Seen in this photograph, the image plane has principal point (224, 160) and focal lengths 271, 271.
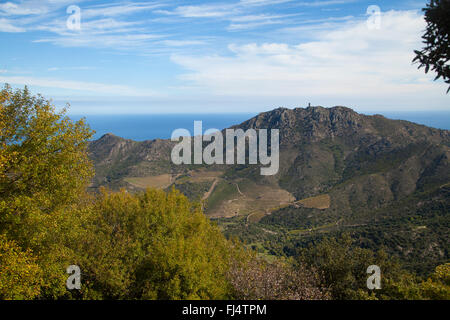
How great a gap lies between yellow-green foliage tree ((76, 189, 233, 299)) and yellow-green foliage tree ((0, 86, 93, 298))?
194 cm

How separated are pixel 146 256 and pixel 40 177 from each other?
22.4 feet

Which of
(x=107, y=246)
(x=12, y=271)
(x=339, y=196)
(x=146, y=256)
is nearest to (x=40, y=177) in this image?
(x=12, y=271)

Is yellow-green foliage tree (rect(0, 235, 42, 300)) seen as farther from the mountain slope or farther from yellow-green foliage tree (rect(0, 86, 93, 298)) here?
the mountain slope

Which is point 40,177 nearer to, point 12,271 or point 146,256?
point 12,271

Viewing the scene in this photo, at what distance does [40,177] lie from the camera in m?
11.5

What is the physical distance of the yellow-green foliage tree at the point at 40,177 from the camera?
425 inches

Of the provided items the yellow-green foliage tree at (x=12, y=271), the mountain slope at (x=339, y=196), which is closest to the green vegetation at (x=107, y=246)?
the yellow-green foliage tree at (x=12, y=271)

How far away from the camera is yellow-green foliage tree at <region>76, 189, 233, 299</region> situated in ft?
43.1

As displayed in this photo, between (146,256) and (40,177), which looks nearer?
(40,177)

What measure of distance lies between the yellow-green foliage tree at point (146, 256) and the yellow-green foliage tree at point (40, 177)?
6.37 ft

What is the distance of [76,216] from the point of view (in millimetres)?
13602

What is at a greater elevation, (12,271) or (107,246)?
(12,271)

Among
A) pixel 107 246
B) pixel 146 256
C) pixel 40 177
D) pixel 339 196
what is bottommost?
pixel 339 196
